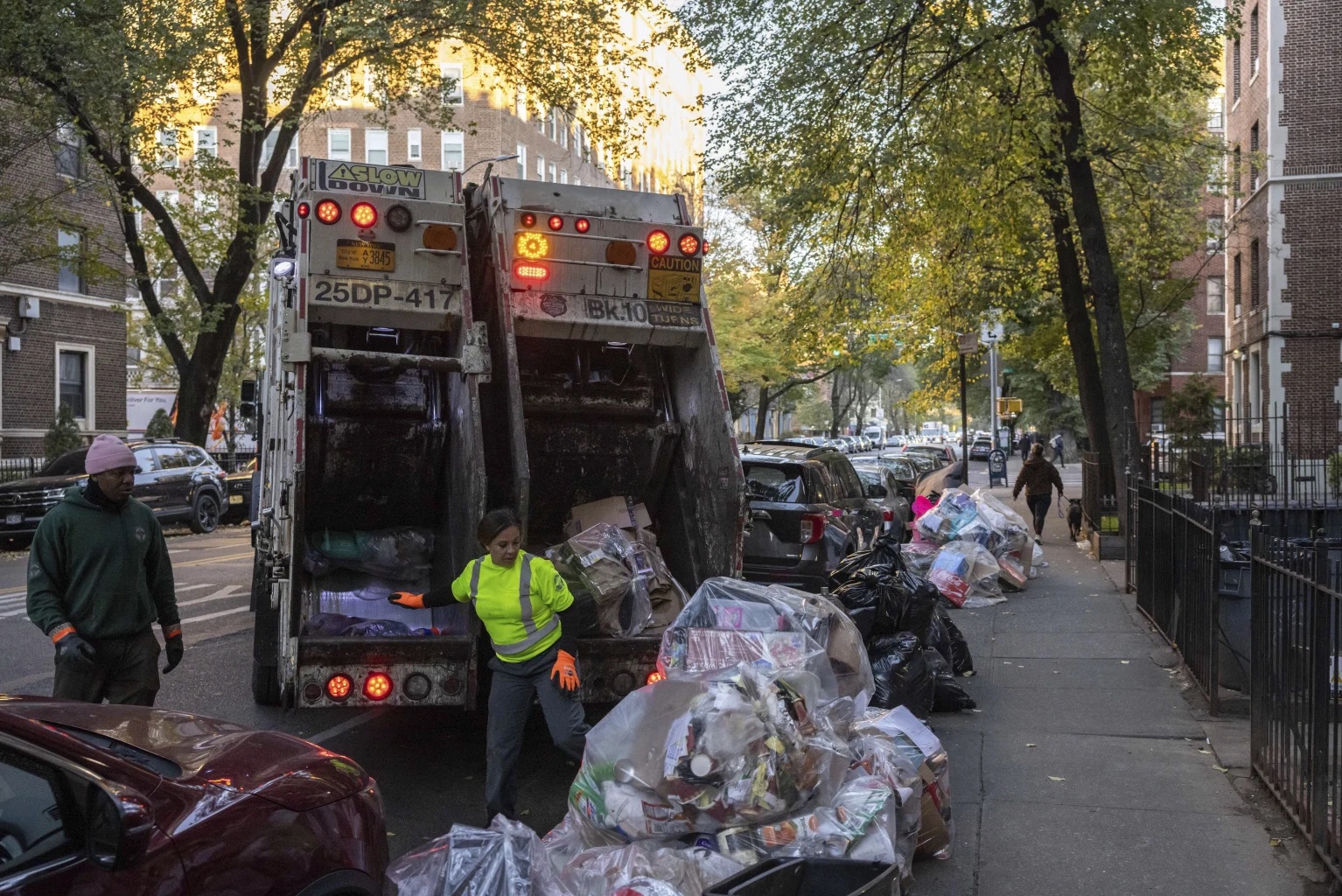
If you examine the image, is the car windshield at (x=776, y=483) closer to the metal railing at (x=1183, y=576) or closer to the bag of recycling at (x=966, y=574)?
the bag of recycling at (x=966, y=574)

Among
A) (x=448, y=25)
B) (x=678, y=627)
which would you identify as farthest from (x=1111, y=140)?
(x=678, y=627)

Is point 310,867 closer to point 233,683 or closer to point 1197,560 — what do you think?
point 233,683

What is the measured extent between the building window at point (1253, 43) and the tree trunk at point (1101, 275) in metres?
17.1

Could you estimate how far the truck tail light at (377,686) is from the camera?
586 centimetres

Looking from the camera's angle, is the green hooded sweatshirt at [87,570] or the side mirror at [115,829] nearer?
the side mirror at [115,829]

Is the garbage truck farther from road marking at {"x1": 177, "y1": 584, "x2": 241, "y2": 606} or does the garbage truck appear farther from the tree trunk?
the tree trunk

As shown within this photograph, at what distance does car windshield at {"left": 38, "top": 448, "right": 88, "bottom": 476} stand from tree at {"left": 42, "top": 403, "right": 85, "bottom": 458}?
444 centimetres

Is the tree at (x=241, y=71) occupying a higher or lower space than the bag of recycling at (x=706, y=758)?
higher

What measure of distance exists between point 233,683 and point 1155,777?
5.93 meters

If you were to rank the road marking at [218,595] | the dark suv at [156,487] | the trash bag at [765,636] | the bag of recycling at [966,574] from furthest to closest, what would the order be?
the dark suv at [156,487] → the bag of recycling at [966,574] → the road marking at [218,595] → the trash bag at [765,636]

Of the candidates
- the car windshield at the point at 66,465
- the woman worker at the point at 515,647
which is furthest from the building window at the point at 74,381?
the woman worker at the point at 515,647

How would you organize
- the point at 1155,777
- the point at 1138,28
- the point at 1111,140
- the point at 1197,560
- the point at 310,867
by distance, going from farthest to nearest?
the point at 1111,140 → the point at 1138,28 → the point at 1197,560 → the point at 1155,777 → the point at 310,867

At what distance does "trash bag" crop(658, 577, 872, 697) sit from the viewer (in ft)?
17.8

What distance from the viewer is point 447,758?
22.5 feet
